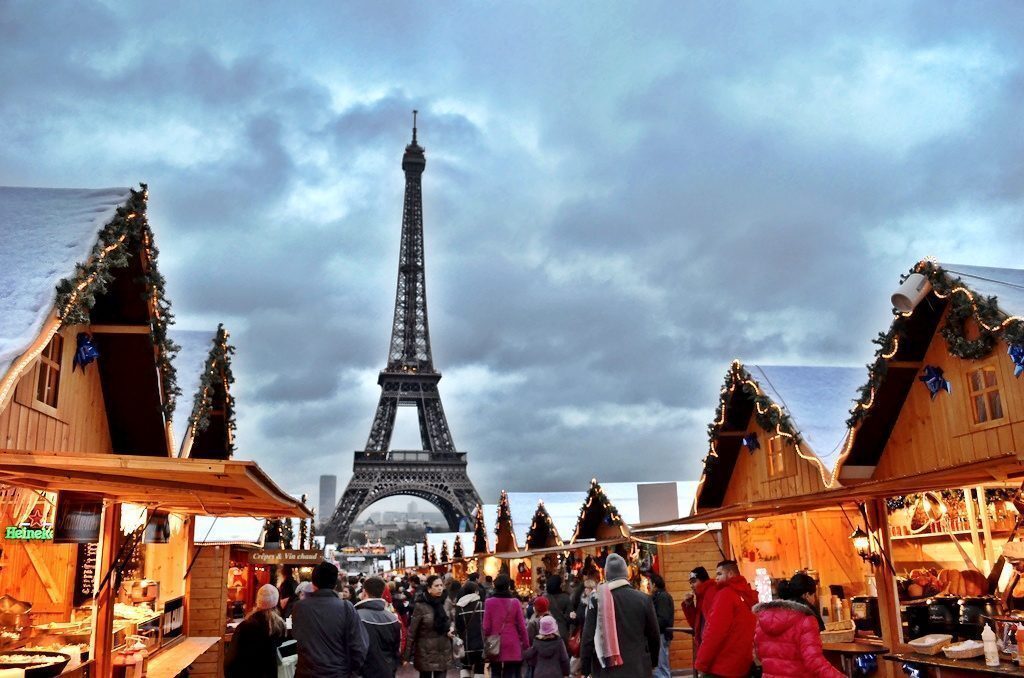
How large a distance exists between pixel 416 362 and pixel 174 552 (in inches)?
2046

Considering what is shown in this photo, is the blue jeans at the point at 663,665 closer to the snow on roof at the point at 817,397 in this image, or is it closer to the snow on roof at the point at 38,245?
the snow on roof at the point at 817,397

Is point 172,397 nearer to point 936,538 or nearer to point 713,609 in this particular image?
point 713,609

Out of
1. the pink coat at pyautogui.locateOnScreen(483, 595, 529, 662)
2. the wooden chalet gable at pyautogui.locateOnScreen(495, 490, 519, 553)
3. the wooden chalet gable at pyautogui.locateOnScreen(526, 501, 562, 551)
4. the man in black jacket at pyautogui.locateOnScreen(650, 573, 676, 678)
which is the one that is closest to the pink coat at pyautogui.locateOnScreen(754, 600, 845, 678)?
the pink coat at pyautogui.locateOnScreen(483, 595, 529, 662)

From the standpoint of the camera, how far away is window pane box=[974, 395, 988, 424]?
376 inches

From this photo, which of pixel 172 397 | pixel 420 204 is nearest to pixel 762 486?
pixel 172 397

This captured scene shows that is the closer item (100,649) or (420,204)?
(100,649)

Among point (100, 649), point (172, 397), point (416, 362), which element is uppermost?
point (416, 362)

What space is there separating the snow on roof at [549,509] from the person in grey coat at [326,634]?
16.4 m

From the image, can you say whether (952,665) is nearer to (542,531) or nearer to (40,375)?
(40,375)

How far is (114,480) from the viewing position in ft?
23.6

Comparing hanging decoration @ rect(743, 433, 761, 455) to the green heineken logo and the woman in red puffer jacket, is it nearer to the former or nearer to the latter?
the woman in red puffer jacket

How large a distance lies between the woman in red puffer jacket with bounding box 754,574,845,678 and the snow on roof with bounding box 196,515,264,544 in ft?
42.6

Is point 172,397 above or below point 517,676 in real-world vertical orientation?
above

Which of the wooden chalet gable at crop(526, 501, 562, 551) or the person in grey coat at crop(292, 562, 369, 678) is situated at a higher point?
the wooden chalet gable at crop(526, 501, 562, 551)
